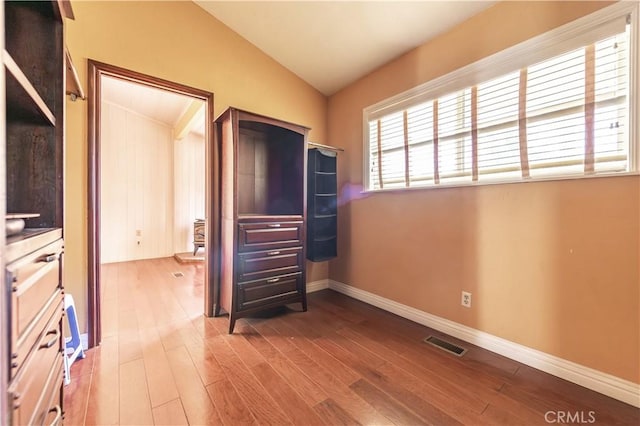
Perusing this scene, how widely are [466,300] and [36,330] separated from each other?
2.39 metres

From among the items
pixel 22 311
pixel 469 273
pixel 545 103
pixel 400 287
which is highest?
pixel 545 103

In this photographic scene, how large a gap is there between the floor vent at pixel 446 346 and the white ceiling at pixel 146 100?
4184 millimetres

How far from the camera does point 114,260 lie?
4715mm

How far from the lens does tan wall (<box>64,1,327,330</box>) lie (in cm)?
182

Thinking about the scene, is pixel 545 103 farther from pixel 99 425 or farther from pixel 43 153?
pixel 99 425

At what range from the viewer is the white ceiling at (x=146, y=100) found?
3.89 meters

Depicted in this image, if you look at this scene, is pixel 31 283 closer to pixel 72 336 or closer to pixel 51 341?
pixel 51 341

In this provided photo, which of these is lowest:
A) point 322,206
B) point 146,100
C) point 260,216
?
point 260,216

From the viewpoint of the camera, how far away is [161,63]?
215 centimetres

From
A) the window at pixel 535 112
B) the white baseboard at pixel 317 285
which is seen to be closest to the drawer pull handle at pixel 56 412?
the white baseboard at pixel 317 285

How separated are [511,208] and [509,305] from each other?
2.27 feet

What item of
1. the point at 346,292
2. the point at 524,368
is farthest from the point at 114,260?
the point at 524,368

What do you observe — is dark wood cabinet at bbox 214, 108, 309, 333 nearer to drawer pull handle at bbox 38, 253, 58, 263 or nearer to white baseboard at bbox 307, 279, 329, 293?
white baseboard at bbox 307, 279, 329, 293

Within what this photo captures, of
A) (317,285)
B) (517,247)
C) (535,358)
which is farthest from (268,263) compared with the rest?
(535,358)
